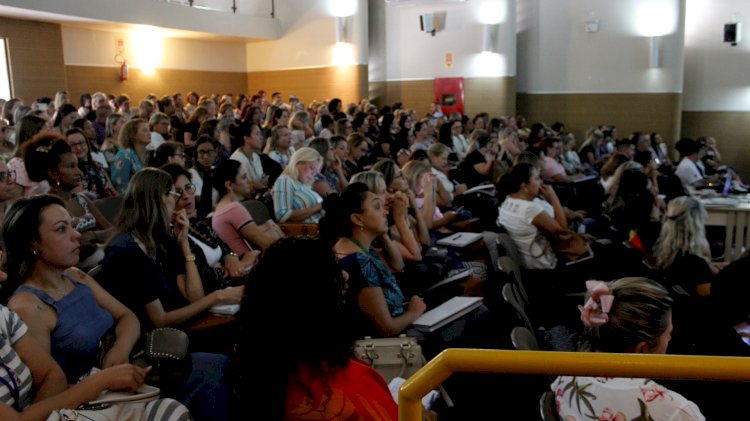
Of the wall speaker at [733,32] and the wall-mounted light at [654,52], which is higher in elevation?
the wall speaker at [733,32]

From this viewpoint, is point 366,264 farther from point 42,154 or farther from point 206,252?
point 42,154

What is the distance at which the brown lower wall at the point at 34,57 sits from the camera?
35.1 ft

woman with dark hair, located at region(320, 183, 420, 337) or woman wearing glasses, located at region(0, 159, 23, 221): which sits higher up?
woman wearing glasses, located at region(0, 159, 23, 221)

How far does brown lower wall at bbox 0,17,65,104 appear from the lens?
10.7m

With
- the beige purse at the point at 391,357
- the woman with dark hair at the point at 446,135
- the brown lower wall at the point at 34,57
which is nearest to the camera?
the beige purse at the point at 391,357

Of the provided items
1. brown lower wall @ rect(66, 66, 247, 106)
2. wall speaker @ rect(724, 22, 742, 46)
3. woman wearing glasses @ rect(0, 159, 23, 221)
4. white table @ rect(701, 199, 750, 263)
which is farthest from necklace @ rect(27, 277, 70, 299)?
wall speaker @ rect(724, 22, 742, 46)

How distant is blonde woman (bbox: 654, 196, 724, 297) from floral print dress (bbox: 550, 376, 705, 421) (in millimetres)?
2150

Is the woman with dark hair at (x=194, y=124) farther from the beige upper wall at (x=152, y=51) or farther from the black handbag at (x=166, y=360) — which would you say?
the black handbag at (x=166, y=360)

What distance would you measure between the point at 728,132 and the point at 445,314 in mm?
11259

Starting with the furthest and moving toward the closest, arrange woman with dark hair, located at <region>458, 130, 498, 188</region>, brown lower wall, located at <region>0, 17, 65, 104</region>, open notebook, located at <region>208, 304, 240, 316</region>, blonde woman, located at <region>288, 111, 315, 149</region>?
brown lower wall, located at <region>0, 17, 65, 104</region> → blonde woman, located at <region>288, 111, 315, 149</region> → woman with dark hair, located at <region>458, 130, 498, 188</region> → open notebook, located at <region>208, 304, 240, 316</region>

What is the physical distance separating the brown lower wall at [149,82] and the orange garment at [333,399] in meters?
11.7

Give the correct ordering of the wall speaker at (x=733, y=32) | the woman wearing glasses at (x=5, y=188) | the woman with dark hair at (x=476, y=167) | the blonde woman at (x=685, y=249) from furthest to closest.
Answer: the wall speaker at (x=733, y=32) < the woman with dark hair at (x=476, y=167) < the blonde woman at (x=685, y=249) < the woman wearing glasses at (x=5, y=188)

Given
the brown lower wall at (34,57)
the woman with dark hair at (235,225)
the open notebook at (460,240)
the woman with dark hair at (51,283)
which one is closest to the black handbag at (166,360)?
the woman with dark hair at (51,283)

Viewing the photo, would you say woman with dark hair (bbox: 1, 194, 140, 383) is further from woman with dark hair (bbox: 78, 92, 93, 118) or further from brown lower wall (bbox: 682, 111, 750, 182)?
brown lower wall (bbox: 682, 111, 750, 182)
